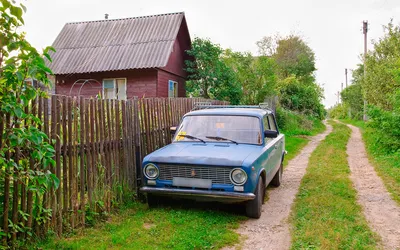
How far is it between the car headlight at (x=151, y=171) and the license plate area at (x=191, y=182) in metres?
0.31

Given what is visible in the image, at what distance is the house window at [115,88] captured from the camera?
1828 cm

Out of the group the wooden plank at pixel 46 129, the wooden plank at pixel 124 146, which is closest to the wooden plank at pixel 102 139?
the wooden plank at pixel 124 146

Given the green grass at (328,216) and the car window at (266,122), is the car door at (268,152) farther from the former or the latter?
the green grass at (328,216)

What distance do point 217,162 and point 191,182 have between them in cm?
54

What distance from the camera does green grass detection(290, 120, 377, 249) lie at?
4.55m

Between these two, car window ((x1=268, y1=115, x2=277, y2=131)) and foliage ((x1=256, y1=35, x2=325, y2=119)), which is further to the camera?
foliage ((x1=256, y1=35, x2=325, y2=119))

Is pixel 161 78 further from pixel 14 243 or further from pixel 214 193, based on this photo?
pixel 14 243

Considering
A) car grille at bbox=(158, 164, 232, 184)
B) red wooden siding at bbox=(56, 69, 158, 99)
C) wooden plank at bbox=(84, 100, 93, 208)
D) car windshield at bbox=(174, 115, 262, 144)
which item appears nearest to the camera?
wooden plank at bbox=(84, 100, 93, 208)

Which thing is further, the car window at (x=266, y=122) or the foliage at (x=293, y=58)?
the foliage at (x=293, y=58)

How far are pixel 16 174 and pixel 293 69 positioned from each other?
40.2 metres

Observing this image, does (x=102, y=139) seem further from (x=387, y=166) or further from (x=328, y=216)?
(x=387, y=166)

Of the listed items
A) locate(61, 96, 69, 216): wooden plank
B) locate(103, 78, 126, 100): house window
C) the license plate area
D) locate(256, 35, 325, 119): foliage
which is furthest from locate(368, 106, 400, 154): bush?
locate(256, 35, 325, 119): foliage

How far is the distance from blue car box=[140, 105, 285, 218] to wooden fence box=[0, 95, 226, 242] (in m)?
0.63

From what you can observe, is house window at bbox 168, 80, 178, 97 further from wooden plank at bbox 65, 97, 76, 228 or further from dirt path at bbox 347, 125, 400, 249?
wooden plank at bbox 65, 97, 76, 228
